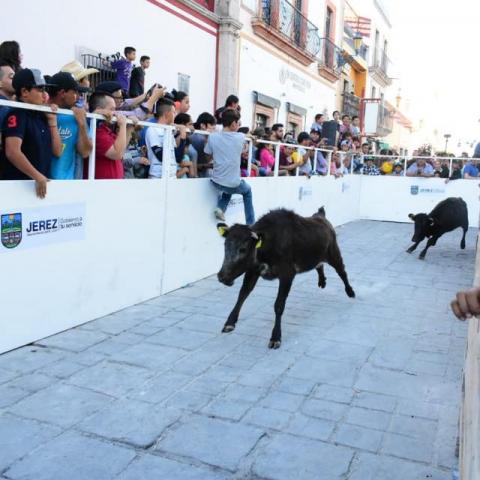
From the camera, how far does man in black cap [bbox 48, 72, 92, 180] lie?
5035mm

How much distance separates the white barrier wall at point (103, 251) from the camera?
15.2ft

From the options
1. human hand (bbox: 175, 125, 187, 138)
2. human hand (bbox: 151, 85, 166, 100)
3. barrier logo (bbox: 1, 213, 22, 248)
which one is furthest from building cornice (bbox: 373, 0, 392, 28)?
barrier logo (bbox: 1, 213, 22, 248)

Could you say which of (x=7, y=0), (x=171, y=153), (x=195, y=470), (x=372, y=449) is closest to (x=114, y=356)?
(x=195, y=470)

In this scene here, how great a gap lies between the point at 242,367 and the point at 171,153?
10.1 ft

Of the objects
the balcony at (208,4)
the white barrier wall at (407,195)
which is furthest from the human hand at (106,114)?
the white barrier wall at (407,195)

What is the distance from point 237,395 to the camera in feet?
13.3

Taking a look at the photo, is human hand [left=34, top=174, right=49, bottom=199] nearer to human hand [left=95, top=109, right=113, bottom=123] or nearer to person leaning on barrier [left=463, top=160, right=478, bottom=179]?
human hand [left=95, top=109, right=113, bottom=123]

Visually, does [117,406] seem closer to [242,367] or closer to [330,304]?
[242,367]

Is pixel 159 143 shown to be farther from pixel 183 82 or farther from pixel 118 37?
pixel 183 82

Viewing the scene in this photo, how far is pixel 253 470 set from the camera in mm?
3080

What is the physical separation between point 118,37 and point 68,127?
19.4 ft

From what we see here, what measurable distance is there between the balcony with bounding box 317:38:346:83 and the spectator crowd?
11584mm

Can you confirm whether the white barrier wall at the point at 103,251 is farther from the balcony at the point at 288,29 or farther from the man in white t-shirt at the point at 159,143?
the balcony at the point at 288,29

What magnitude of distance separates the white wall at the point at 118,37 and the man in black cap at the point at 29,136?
13.1ft
